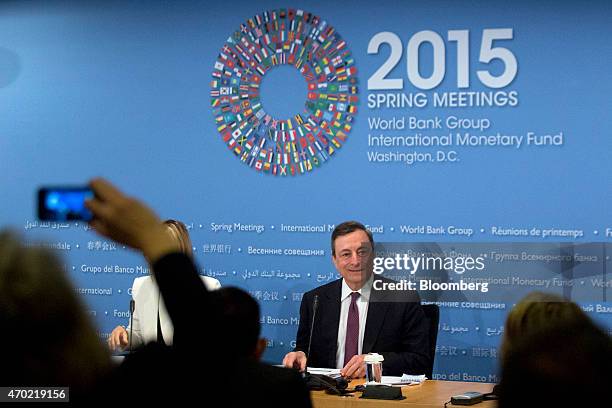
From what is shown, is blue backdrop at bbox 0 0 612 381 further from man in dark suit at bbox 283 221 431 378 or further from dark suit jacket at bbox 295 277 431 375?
dark suit jacket at bbox 295 277 431 375

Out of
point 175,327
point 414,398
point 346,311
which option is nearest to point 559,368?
point 175,327

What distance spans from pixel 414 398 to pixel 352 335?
859mm

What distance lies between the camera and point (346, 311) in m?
4.56

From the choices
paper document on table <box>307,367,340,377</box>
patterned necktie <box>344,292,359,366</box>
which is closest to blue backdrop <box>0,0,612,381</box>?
patterned necktie <box>344,292,359,366</box>

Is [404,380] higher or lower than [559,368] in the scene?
lower

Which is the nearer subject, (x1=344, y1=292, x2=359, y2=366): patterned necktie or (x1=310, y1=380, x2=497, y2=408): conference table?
(x1=310, y1=380, x2=497, y2=408): conference table

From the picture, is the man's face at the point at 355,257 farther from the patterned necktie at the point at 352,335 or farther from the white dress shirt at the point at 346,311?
the patterned necktie at the point at 352,335

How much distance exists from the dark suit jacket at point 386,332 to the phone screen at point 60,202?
290 cm

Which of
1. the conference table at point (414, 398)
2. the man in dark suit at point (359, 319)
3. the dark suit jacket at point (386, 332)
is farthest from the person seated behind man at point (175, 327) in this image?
the dark suit jacket at point (386, 332)

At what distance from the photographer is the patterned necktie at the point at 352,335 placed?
448cm

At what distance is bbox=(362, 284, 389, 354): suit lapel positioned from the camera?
4426 mm

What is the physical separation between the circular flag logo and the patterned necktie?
3.42 feet

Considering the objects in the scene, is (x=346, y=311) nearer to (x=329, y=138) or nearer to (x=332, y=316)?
(x=332, y=316)

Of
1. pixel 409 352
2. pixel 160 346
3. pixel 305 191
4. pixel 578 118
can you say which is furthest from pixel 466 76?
pixel 160 346
